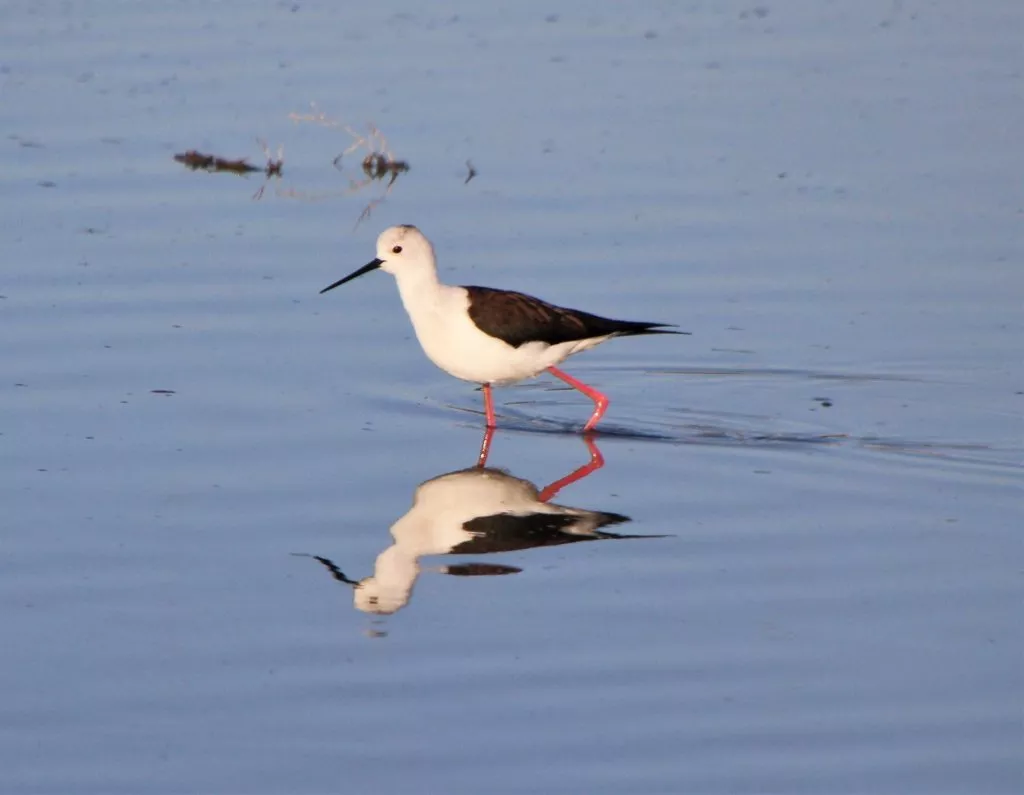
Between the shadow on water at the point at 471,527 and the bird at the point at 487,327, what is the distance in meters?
0.76

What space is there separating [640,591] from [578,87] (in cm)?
871

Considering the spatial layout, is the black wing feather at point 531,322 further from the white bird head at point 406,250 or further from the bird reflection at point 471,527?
the bird reflection at point 471,527

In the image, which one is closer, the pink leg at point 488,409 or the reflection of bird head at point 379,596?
the reflection of bird head at point 379,596

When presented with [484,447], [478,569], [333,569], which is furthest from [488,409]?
[333,569]

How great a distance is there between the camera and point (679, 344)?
9648mm

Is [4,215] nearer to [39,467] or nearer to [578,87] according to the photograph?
[39,467]

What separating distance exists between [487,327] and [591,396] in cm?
62

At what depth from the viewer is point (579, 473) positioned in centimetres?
796

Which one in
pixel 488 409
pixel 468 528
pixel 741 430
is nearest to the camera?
pixel 468 528

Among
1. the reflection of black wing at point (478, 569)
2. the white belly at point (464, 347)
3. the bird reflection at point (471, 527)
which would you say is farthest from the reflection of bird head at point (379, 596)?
the white belly at point (464, 347)

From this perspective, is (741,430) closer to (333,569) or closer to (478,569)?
(478,569)

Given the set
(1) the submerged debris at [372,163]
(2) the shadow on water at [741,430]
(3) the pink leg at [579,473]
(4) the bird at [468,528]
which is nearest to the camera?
(4) the bird at [468,528]

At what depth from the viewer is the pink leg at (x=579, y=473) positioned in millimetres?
7676

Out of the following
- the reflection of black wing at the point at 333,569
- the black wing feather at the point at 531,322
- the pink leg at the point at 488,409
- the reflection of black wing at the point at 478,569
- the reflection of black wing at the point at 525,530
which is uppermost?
the black wing feather at the point at 531,322
